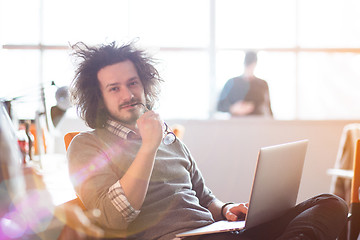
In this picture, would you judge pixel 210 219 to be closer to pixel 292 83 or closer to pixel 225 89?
pixel 225 89

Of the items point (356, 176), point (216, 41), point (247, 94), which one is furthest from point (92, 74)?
point (216, 41)

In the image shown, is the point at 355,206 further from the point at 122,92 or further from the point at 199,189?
the point at 122,92

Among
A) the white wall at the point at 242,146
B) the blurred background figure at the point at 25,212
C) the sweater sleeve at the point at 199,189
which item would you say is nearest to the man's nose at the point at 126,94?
the sweater sleeve at the point at 199,189

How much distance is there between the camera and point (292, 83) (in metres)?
4.23

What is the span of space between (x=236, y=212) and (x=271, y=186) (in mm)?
288

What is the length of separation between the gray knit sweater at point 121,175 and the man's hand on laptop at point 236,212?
0.08 meters

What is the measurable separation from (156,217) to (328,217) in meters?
0.60

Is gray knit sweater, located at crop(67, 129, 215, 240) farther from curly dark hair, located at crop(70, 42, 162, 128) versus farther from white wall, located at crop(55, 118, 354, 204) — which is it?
white wall, located at crop(55, 118, 354, 204)

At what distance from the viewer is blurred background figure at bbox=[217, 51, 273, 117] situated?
4012 millimetres

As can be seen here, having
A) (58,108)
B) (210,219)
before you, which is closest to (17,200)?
(210,219)

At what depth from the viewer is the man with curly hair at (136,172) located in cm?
133

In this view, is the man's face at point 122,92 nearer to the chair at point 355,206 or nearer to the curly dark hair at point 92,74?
the curly dark hair at point 92,74

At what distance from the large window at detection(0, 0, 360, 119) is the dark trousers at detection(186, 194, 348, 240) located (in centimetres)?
266

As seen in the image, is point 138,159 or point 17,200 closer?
point 17,200
